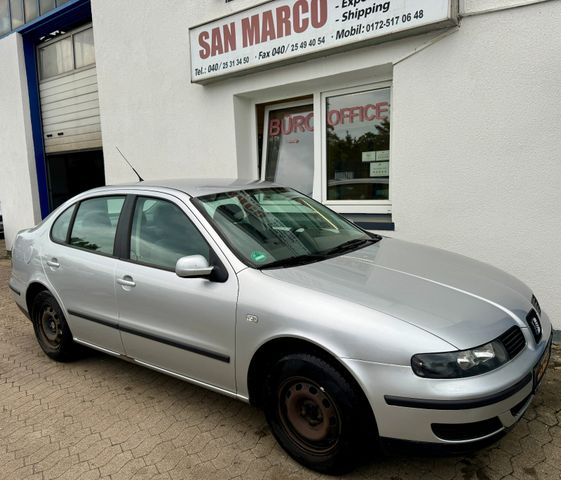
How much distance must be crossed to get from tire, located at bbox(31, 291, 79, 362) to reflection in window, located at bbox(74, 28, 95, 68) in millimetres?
6572

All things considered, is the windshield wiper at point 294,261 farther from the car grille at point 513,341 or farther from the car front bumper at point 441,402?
the car grille at point 513,341

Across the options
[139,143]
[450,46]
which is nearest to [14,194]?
[139,143]

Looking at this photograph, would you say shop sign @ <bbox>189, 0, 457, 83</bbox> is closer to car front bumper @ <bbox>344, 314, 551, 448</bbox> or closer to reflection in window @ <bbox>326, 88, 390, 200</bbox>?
reflection in window @ <bbox>326, 88, 390, 200</bbox>

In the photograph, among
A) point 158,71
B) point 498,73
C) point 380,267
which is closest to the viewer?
point 380,267

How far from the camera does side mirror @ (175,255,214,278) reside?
2691 mm

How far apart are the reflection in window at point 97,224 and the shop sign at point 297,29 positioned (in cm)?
288

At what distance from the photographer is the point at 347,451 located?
2.32 m

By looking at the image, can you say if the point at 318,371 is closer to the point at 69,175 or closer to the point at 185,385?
the point at 185,385

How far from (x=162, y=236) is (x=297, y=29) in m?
3.28

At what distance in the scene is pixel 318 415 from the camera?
2.45m

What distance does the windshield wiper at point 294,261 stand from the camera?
2755 millimetres

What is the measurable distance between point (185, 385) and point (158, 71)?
16.7ft

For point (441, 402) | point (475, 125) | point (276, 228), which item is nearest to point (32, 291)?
point (276, 228)

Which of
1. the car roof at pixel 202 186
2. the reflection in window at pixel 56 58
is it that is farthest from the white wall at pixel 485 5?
the reflection in window at pixel 56 58
